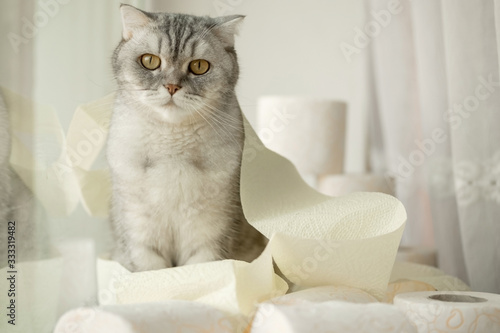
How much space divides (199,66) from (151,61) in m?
0.08

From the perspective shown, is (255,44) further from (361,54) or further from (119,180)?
(119,180)

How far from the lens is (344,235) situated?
2.82ft

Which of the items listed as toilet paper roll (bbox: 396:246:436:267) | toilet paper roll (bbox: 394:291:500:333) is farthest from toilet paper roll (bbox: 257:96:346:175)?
toilet paper roll (bbox: 394:291:500:333)

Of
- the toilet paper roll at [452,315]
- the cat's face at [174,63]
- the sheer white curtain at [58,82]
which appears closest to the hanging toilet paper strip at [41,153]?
the sheer white curtain at [58,82]

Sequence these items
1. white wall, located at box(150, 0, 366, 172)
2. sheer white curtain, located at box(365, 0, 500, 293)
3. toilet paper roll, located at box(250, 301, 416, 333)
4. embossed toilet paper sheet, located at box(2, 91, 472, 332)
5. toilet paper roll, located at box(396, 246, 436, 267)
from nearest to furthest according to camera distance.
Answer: toilet paper roll, located at box(250, 301, 416, 333) → embossed toilet paper sheet, located at box(2, 91, 472, 332) → sheer white curtain, located at box(365, 0, 500, 293) → toilet paper roll, located at box(396, 246, 436, 267) → white wall, located at box(150, 0, 366, 172)

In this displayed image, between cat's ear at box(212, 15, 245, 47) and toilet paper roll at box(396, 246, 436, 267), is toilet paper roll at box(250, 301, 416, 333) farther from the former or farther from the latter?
toilet paper roll at box(396, 246, 436, 267)

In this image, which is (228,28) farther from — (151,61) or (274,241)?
(274,241)

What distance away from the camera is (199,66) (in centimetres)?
85

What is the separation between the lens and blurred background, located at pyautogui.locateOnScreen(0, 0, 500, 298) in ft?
3.00

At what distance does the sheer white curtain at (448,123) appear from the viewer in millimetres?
1113

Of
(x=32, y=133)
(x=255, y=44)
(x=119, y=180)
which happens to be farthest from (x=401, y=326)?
(x=255, y=44)

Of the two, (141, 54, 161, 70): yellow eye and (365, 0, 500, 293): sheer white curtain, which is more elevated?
(141, 54, 161, 70): yellow eye

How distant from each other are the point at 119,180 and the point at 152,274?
0.20 metres

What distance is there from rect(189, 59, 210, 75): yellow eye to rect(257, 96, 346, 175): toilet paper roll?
2.94 feet
